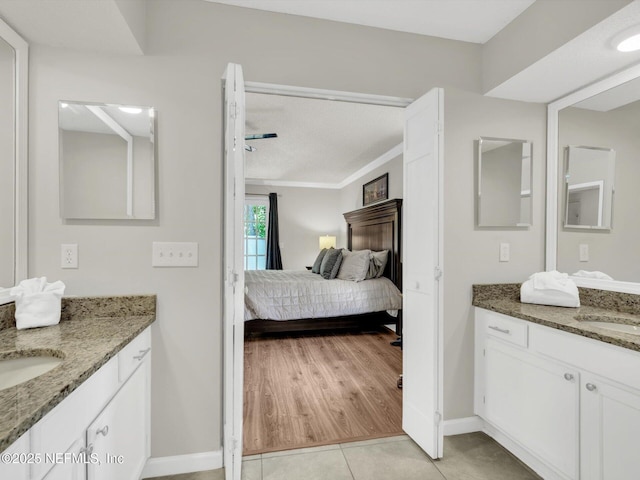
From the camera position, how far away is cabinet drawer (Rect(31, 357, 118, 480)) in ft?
2.39

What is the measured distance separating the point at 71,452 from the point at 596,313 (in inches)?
90.2

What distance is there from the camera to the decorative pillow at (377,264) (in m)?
4.39

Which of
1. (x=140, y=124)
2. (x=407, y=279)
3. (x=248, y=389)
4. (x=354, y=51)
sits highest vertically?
(x=354, y=51)

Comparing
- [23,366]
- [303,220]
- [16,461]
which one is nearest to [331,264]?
[303,220]

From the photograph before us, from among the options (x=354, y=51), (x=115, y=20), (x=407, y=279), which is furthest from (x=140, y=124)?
(x=407, y=279)

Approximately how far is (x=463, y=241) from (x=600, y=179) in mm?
811

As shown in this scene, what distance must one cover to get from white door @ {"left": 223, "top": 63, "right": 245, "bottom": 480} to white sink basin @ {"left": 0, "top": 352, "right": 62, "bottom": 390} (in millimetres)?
632

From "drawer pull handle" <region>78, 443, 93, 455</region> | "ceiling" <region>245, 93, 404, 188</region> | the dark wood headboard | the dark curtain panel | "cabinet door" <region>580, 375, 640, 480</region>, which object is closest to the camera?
"drawer pull handle" <region>78, 443, 93, 455</region>

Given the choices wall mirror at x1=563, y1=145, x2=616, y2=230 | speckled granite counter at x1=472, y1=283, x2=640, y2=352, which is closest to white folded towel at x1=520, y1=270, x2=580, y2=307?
speckled granite counter at x1=472, y1=283, x2=640, y2=352

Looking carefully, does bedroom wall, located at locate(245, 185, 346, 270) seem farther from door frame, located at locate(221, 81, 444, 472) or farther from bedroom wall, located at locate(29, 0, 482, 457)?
bedroom wall, located at locate(29, 0, 482, 457)

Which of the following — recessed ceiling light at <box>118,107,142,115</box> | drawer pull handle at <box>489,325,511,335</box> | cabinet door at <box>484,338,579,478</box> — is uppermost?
recessed ceiling light at <box>118,107,142,115</box>

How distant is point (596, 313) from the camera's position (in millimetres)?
1702

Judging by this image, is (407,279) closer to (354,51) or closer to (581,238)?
(581,238)

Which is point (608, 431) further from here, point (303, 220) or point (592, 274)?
point (303, 220)
